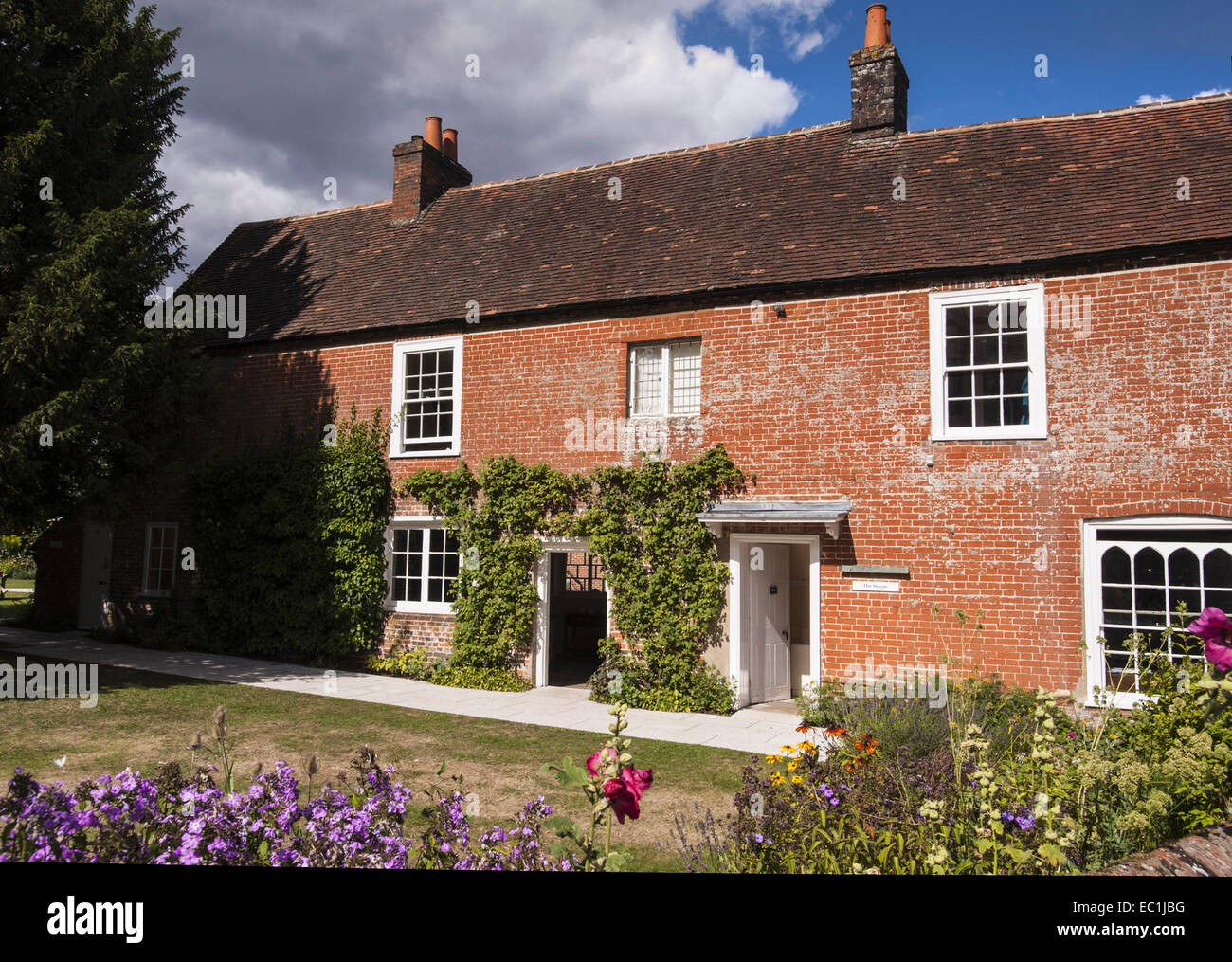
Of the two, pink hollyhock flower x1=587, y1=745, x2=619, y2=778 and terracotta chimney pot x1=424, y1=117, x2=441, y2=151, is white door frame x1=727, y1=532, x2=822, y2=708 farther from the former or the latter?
terracotta chimney pot x1=424, y1=117, x2=441, y2=151

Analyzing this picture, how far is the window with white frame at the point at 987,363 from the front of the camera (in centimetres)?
1025

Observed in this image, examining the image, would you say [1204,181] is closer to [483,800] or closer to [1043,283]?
[1043,283]

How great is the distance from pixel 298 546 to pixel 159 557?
4416 mm

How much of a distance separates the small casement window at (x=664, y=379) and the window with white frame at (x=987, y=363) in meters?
3.47

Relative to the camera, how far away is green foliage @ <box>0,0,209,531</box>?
1123 centimetres

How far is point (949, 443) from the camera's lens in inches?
412

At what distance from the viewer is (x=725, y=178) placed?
47.0 feet

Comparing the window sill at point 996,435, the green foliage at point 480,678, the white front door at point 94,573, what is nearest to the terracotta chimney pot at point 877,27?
the window sill at point 996,435

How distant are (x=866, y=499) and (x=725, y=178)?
22.4 ft

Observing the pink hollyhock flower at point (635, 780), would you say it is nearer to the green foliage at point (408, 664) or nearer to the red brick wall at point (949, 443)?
the red brick wall at point (949, 443)
